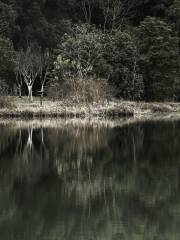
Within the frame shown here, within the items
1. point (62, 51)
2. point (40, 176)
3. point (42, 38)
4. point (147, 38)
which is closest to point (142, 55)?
point (147, 38)

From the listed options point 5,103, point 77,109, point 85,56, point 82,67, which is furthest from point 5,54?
point 77,109

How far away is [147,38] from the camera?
45625mm

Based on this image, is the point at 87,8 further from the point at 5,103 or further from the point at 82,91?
the point at 5,103

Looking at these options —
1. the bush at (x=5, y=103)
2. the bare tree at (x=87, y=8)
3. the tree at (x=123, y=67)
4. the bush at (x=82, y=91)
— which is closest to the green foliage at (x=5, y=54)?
the bush at (x=82, y=91)

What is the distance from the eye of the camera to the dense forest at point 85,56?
41.4 metres

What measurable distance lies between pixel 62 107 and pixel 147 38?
42.9 ft

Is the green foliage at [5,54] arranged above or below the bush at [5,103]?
above

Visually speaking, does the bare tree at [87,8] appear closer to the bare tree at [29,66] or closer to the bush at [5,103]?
the bare tree at [29,66]

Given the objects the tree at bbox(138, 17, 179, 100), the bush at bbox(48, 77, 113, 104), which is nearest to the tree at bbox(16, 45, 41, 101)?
the bush at bbox(48, 77, 113, 104)

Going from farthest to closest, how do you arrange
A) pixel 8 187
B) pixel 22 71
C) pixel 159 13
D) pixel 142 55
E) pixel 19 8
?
pixel 159 13 → pixel 19 8 → pixel 142 55 → pixel 22 71 → pixel 8 187

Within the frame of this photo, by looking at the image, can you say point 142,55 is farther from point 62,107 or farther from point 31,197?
point 31,197

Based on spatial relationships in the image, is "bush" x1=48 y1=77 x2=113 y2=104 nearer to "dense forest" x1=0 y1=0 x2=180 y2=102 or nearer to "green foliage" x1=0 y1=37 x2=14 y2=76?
"dense forest" x1=0 y1=0 x2=180 y2=102

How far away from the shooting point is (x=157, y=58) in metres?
45.3

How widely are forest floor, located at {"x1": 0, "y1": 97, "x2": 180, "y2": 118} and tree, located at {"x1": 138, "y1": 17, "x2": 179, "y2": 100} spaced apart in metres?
3.74
